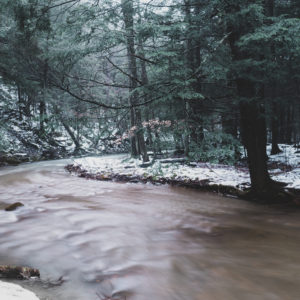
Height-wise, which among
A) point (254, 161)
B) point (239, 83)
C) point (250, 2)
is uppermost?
point (250, 2)

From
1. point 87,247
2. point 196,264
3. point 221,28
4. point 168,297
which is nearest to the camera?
point 168,297

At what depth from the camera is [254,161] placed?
6.41 meters

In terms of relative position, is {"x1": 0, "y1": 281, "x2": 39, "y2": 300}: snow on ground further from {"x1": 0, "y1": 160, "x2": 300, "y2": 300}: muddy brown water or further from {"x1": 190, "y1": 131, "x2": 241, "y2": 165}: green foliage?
{"x1": 190, "y1": 131, "x2": 241, "y2": 165}: green foliage

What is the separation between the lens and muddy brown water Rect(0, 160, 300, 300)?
2904 millimetres

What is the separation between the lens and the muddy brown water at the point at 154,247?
290cm

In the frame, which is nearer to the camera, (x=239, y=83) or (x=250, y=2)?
(x=250, y=2)

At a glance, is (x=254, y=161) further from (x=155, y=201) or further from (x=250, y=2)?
(x=250, y=2)

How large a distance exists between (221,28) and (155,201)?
203 inches

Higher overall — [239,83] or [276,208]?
[239,83]

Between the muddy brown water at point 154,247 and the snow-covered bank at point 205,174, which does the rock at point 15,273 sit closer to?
the muddy brown water at point 154,247

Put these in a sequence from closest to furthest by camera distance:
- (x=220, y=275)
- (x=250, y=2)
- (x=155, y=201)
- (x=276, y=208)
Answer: (x=220, y=275), (x=250, y=2), (x=276, y=208), (x=155, y=201)

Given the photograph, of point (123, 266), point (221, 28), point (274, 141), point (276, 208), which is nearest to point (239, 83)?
point (221, 28)

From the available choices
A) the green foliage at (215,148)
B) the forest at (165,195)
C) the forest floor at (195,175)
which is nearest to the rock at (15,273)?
the forest at (165,195)

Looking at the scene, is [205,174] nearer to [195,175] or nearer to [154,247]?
[195,175]
